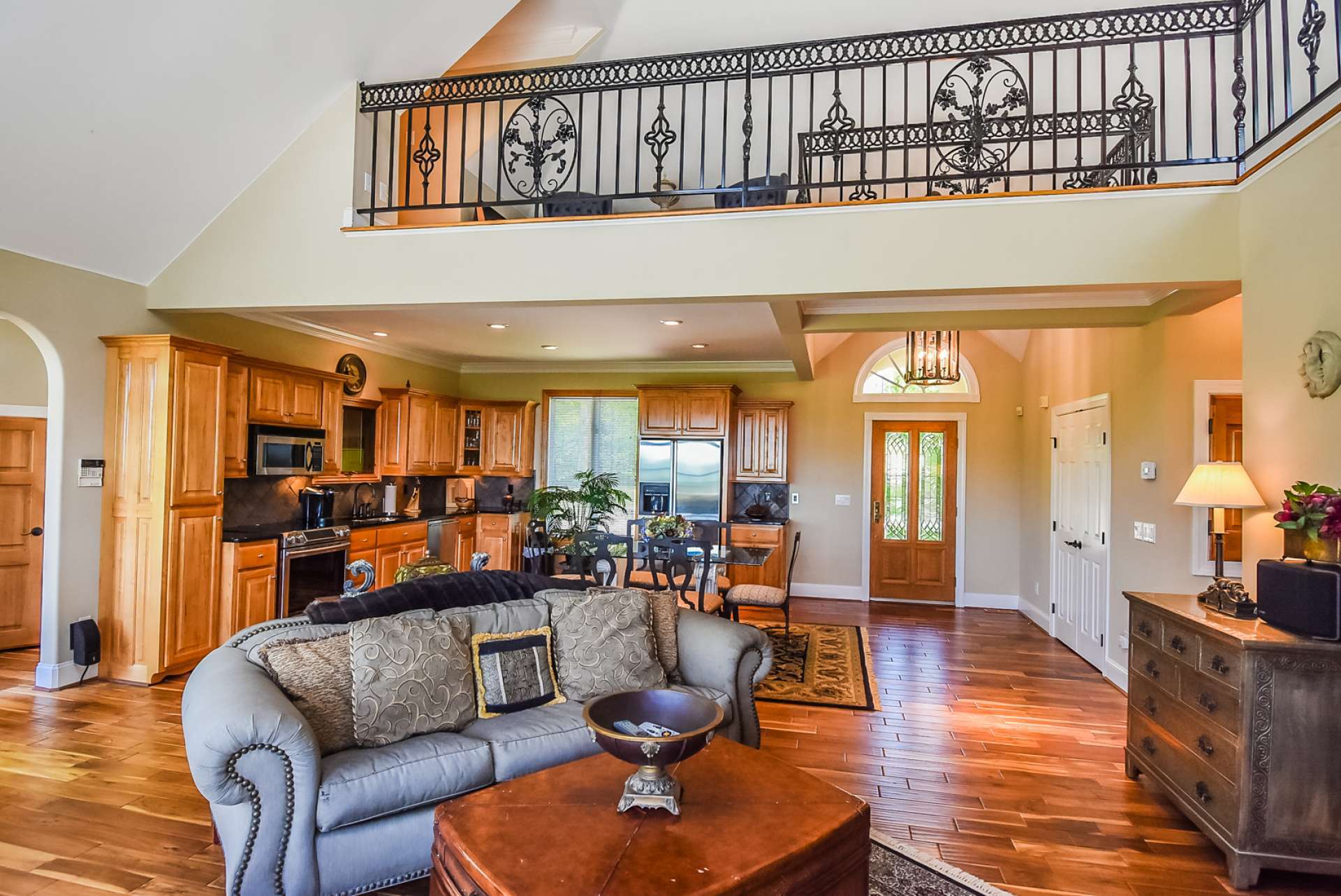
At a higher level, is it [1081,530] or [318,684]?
[1081,530]

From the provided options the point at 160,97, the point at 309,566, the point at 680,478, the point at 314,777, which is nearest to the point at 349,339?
the point at 309,566

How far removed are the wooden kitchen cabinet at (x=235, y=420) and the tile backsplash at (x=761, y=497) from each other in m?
4.79

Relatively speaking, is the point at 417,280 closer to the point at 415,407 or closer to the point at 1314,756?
the point at 415,407

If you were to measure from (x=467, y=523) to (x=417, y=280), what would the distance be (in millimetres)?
4301

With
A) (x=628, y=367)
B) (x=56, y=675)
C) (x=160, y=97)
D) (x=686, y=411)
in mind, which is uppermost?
(x=160, y=97)

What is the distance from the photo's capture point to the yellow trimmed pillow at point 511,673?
2.96 m

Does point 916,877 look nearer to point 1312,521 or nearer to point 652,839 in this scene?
point 652,839

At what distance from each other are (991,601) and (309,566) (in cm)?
673

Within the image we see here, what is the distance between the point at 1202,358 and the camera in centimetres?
442

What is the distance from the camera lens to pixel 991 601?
7.74 m

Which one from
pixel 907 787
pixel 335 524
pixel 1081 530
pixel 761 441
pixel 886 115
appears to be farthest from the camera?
pixel 761 441

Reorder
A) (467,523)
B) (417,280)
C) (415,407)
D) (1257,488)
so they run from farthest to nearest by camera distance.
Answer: (467,523), (415,407), (417,280), (1257,488)

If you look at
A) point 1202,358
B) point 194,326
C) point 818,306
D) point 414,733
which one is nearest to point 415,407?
point 194,326

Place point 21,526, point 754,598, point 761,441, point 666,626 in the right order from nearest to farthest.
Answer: point 666,626 < point 21,526 < point 754,598 < point 761,441
